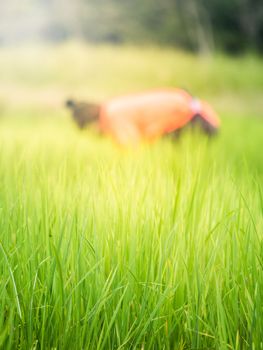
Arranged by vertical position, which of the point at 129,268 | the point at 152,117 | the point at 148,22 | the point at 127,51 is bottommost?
the point at 129,268

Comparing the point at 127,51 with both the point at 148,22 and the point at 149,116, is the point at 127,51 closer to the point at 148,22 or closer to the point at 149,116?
the point at 148,22

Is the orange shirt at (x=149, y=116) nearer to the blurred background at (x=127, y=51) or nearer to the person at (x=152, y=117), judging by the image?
the person at (x=152, y=117)

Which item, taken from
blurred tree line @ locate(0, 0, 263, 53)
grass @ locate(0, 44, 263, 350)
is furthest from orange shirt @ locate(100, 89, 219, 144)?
blurred tree line @ locate(0, 0, 263, 53)

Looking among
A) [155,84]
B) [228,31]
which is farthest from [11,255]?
[228,31]

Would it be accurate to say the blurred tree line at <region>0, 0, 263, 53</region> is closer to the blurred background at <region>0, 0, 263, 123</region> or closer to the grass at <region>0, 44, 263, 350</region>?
the blurred background at <region>0, 0, 263, 123</region>

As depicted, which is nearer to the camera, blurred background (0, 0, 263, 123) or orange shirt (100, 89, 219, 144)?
orange shirt (100, 89, 219, 144)

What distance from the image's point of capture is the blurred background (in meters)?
2.79

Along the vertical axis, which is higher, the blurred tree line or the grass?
the blurred tree line

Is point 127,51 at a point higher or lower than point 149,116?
higher

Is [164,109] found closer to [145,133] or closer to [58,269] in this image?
[145,133]

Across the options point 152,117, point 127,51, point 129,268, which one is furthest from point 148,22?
point 129,268

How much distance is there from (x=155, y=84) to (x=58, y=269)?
2.55m

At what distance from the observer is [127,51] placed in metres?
3.24

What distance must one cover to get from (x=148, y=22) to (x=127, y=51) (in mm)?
471
